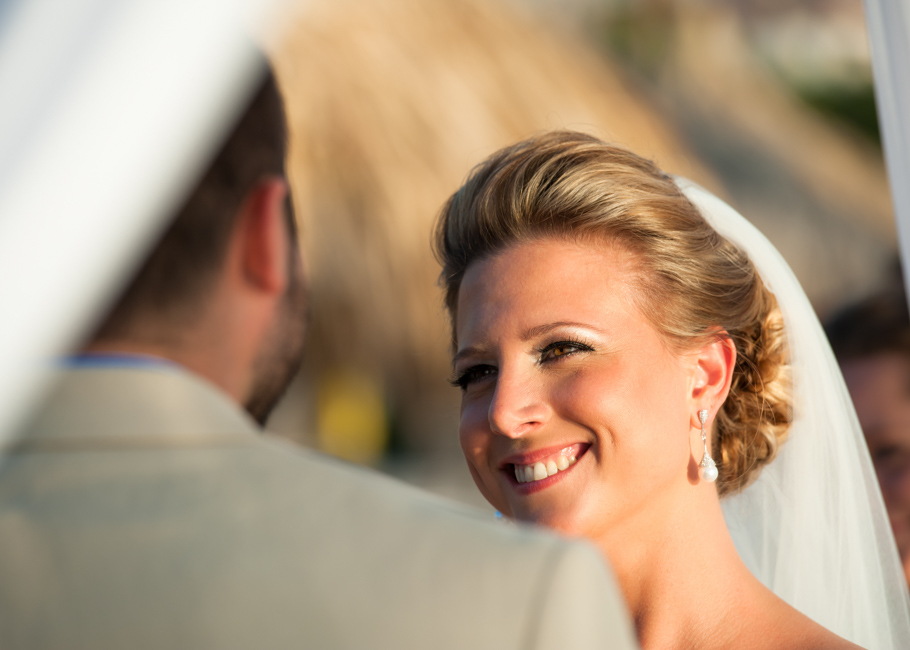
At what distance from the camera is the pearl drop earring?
230 centimetres

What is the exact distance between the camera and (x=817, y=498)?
2.54 meters

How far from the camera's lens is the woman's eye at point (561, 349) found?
2.19 meters

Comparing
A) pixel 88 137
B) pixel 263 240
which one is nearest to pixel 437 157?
pixel 88 137

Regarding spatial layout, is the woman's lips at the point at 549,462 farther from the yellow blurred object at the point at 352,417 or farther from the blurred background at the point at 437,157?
the yellow blurred object at the point at 352,417

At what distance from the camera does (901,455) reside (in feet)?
10.3

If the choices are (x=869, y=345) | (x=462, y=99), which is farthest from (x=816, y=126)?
(x=869, y=345)

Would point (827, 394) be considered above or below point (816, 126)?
below

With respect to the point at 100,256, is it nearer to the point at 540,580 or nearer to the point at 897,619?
the point at 540,580

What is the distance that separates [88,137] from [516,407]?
119cm

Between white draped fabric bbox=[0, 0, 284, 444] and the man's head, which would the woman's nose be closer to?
the man's head

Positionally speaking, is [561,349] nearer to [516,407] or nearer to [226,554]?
[516,407]

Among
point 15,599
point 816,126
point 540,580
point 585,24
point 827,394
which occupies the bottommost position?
point 15,599

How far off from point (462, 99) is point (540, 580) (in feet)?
24.0

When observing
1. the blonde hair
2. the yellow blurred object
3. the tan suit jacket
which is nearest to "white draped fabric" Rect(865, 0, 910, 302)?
the blonde hair
